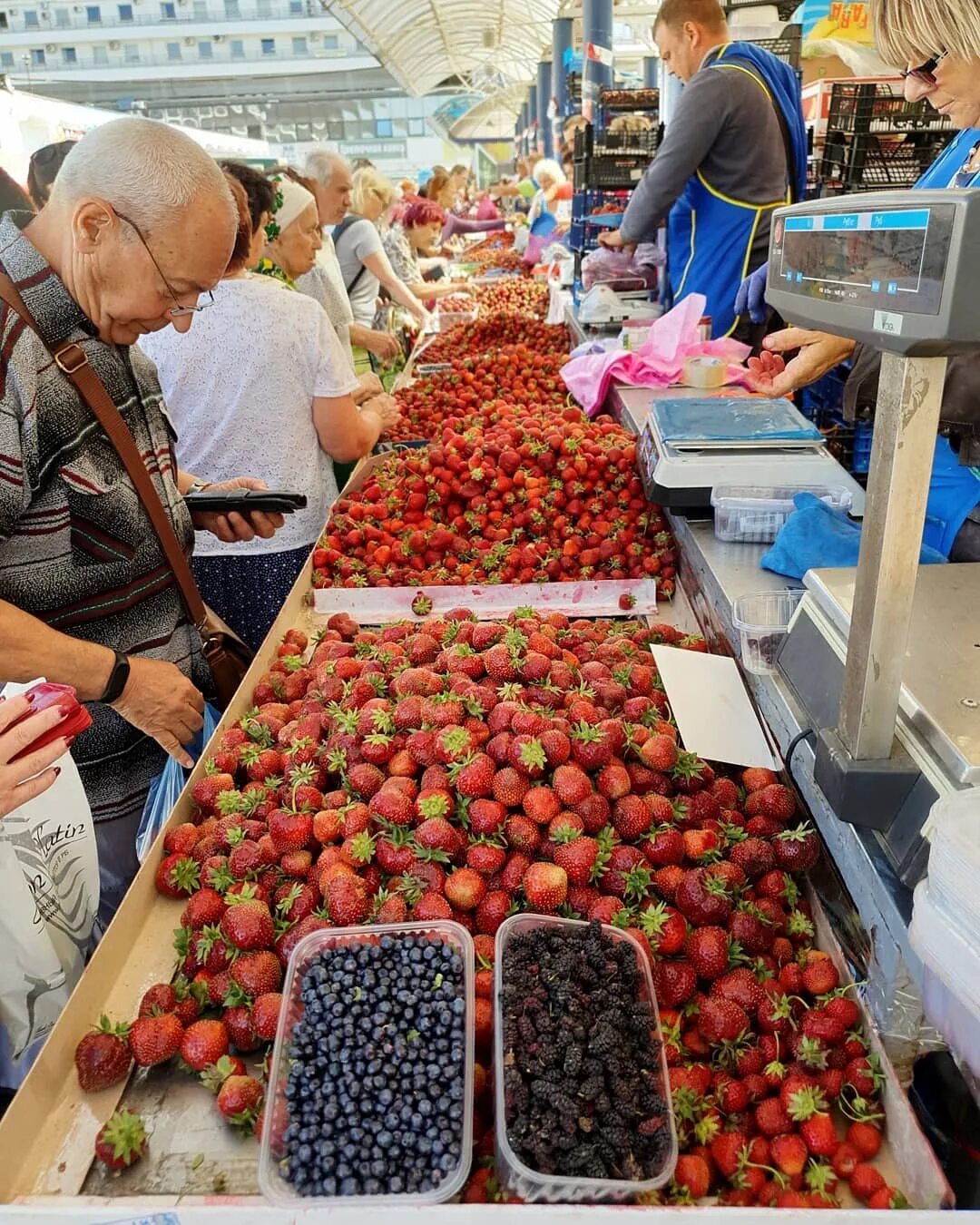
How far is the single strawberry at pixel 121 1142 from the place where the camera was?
1174 millimetres

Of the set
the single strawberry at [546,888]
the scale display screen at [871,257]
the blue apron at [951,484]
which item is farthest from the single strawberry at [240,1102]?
the blue apron at [951,484]

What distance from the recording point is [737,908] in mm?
1491

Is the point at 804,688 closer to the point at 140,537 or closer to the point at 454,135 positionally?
the point at 140,537

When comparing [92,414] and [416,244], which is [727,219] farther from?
[416,244]

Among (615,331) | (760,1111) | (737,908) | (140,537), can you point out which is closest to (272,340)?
(140,537)

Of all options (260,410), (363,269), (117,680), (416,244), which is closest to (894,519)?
(117,680)

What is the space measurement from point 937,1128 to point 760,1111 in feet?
0.87

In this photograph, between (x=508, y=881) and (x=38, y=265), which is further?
(x=38, y=265)

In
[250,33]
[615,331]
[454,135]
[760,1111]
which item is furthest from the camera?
[454,135]

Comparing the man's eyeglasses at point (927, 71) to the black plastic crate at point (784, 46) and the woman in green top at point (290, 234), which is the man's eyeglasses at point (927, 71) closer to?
the woman in green top at point (290, 234)

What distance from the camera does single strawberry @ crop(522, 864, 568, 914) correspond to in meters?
1.45

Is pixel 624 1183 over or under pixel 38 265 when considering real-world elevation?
under

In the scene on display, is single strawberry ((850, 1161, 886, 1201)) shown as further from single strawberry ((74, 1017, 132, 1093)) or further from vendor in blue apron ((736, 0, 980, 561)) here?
vendor in blue apron ((736, 0, 980, 561))

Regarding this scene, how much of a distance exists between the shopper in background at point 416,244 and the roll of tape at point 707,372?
513cm
